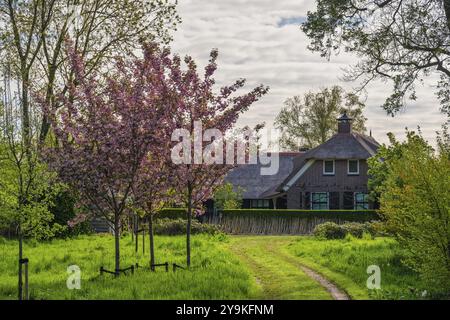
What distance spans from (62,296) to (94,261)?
5.77 metres

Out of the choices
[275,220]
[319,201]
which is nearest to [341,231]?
[275,220]

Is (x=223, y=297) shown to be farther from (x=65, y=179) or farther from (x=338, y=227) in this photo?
(x=338, y=227)

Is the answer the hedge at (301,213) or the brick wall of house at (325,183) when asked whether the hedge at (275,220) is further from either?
the brick wall of house at (325,183)

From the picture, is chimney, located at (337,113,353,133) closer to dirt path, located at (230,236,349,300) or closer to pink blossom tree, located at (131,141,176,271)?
dirt path, located at (230,236,349,300)

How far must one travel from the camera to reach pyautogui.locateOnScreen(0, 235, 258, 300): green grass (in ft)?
44.1

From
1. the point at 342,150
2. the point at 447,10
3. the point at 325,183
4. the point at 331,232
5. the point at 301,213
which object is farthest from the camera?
the point at 325,183

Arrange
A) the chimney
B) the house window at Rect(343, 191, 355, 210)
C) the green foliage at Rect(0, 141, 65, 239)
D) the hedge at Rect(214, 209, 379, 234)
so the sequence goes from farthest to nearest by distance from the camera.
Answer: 1. the chimney
2. the house window at Rect(343, 191, 355, 210)
3. the hedge at Rect(214, 209, 379, 234)
4. the green foliage at Rect(0, 141, 65, 239)

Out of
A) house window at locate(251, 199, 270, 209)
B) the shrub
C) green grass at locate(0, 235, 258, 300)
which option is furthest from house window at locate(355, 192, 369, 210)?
green grass at locate(0, 235, 258, 300)

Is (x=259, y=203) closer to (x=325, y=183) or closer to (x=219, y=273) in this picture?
(x=325, y=183)

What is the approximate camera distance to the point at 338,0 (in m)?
20.8

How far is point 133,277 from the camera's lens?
15.3 metres

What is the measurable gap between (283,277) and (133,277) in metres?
3.99

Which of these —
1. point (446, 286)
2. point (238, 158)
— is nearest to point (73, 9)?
point (238, 158)

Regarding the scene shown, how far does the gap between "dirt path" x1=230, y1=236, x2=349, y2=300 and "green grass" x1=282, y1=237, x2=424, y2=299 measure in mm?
322
